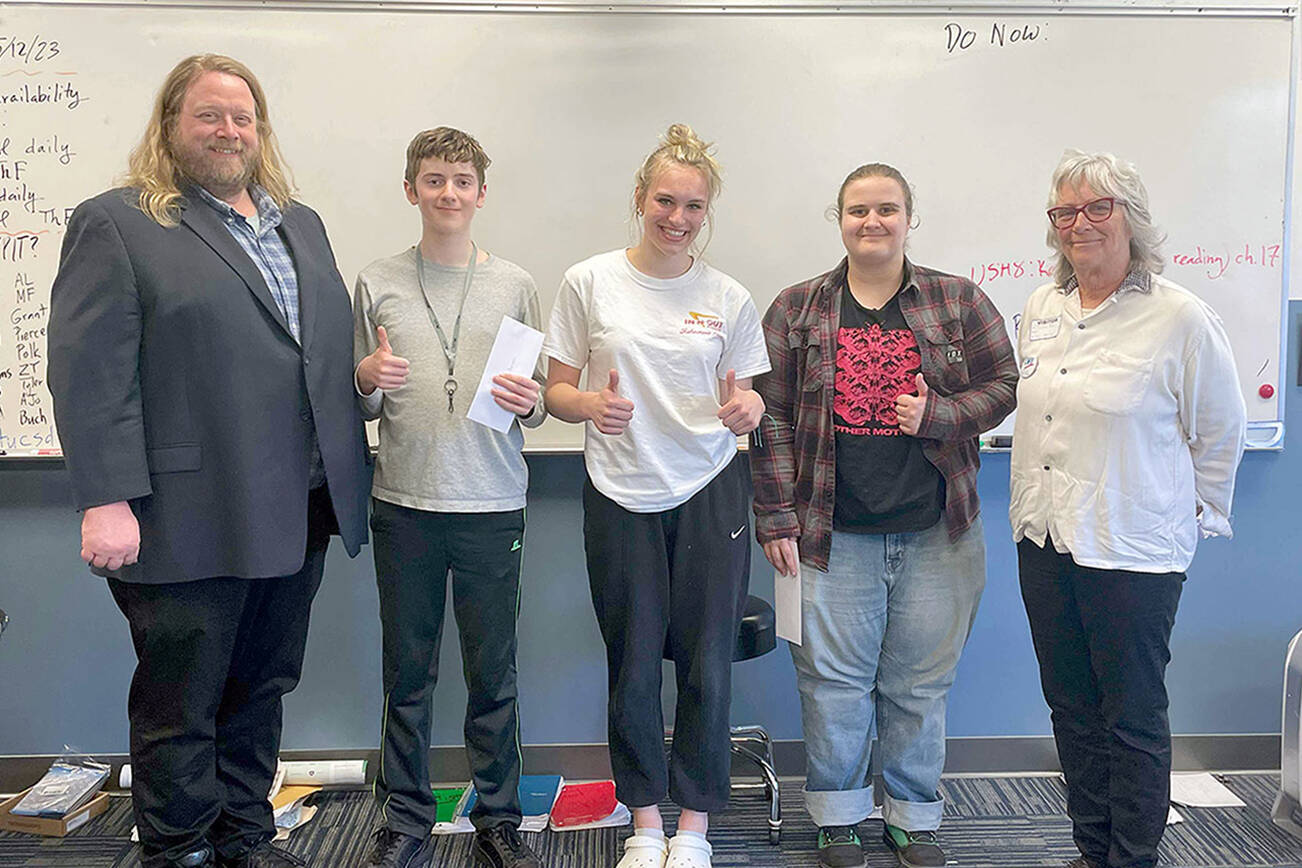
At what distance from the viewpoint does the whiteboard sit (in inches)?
98.1

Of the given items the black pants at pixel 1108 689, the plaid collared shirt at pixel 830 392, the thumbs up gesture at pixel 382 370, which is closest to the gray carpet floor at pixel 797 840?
the black pants at pixel 1108 689

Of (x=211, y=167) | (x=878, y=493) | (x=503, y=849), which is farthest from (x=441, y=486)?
(x=878, y=493)

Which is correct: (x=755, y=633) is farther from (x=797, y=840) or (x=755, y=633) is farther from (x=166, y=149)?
(x=166, y=149)

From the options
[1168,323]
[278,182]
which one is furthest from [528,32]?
[1168,323]

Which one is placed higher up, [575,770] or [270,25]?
[270,25]

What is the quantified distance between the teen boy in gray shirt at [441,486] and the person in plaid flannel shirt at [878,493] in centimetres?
64

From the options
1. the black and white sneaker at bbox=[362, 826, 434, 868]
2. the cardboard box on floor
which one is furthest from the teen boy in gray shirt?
the cardboard box on floor

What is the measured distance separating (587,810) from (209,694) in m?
1.12

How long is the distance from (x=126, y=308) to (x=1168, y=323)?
6.79 ft

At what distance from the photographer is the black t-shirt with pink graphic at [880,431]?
2084mm

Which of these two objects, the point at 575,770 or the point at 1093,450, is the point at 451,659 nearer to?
the point at 575,770

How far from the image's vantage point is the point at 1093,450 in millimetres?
1886

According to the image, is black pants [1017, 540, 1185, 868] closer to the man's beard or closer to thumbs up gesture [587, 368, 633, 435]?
thumbs up gesture [587, 368, 633, 435]

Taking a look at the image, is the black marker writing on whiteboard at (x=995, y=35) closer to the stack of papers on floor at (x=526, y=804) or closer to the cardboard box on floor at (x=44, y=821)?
the stack of papers on floor at (x=526, y=804)
